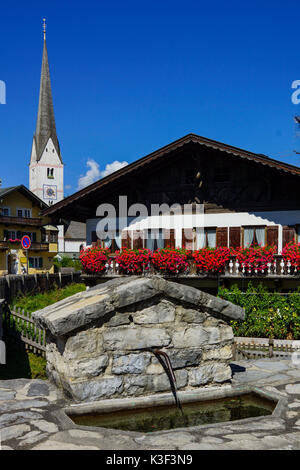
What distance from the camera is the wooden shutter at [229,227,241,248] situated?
18.1 meters

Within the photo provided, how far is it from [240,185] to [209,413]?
13.7 metres

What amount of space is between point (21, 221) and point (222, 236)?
32.0 m

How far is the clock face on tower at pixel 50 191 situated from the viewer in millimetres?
80938

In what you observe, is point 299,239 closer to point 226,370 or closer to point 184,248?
point 184,248

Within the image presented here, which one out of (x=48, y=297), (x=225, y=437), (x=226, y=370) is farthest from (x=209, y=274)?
(x=225, y=437)

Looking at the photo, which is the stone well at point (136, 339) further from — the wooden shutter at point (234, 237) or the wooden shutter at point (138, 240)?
the wooden shutter at point (138, 240)

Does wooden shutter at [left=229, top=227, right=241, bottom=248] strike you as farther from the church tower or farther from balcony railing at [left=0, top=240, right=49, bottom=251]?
the church tower

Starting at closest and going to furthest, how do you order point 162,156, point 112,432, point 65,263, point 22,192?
point 112,432, point 162,156, point 22,192, point 65,263

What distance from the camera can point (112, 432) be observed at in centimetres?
457

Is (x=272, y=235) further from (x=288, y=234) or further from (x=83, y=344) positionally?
(x=83, y=344)

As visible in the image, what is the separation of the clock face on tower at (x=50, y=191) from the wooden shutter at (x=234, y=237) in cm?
6665

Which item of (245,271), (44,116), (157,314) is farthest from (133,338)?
(44,116)

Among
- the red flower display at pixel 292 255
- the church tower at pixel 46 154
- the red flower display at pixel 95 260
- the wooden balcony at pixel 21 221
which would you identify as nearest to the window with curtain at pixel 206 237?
the red flower display at pixel 292 255

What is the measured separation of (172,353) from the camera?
590 cm
